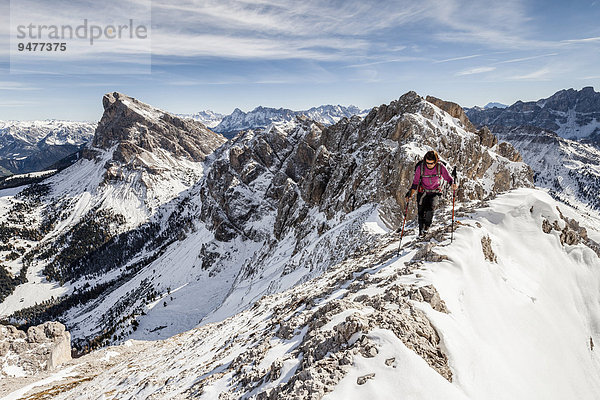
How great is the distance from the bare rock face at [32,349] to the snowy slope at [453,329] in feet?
161

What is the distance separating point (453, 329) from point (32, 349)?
71.9m

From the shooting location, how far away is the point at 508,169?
64312mm

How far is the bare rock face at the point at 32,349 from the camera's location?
161 feet

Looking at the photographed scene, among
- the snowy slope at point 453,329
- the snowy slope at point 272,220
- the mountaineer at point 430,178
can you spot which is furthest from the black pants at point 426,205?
the snowy slope at point 272,220

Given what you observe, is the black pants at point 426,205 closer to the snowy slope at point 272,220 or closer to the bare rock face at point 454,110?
the snowy slope at point 272,220

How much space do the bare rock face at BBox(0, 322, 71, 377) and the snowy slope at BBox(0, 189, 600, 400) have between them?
49212mm

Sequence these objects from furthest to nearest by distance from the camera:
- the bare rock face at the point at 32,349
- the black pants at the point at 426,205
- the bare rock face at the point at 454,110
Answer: the bare rock face at the point at 454,110, the bare rock face at the point at 32,349, the black pants at the point at 426,205

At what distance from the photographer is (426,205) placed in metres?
15.9

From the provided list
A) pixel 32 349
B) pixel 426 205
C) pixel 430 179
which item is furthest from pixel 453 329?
pixel 32 349


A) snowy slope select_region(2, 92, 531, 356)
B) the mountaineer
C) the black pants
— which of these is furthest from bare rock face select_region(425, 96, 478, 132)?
the mountaineer

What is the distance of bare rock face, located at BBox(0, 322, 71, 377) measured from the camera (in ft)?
161

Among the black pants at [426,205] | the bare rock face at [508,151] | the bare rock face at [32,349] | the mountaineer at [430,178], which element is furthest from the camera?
the bare rock face at [508,151]

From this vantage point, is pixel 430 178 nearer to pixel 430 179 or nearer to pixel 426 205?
pixel 430 179

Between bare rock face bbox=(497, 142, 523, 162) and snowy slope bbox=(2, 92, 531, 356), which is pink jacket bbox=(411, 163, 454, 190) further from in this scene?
bare rock face bbox=(497, 142, 523, 162)
